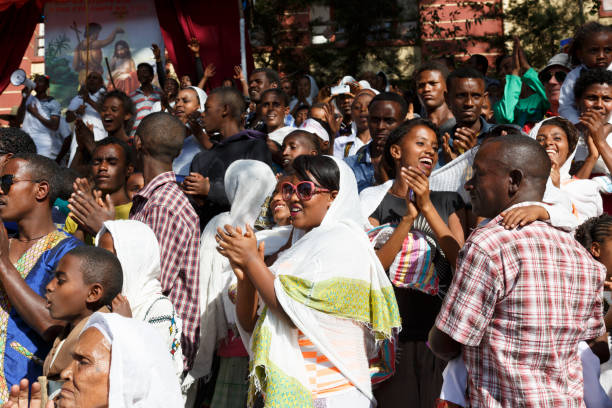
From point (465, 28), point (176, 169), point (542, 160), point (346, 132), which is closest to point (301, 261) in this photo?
point (542, 160)

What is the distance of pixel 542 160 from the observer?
9.98 feet

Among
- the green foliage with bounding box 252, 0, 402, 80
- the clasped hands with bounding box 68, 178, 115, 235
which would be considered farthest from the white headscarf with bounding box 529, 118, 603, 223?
the green foliage with bounding box 252, 0, 402, 80

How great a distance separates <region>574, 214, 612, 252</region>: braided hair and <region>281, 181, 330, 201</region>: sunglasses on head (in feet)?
4.56

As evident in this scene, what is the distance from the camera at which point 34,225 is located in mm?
3859

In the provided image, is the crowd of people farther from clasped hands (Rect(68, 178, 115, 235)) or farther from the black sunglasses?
the black sunglasses

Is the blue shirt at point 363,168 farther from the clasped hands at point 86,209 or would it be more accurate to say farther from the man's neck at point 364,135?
the clasped hands at point 86,209

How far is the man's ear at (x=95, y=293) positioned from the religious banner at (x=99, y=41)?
867 centimetres

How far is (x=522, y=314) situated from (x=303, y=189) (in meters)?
1.24

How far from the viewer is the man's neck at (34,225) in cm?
385

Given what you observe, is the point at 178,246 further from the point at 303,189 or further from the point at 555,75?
the point at 555,75

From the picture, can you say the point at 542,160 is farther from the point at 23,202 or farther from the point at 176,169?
the point at 176,169

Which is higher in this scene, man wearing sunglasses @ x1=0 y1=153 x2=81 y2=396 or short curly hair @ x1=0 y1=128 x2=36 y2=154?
short curly hair @ x1=0 y1=128 x2=36 y2=154

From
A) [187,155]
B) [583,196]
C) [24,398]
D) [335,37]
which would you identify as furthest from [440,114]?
[335,37]

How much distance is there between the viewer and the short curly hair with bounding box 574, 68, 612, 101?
5242mm
